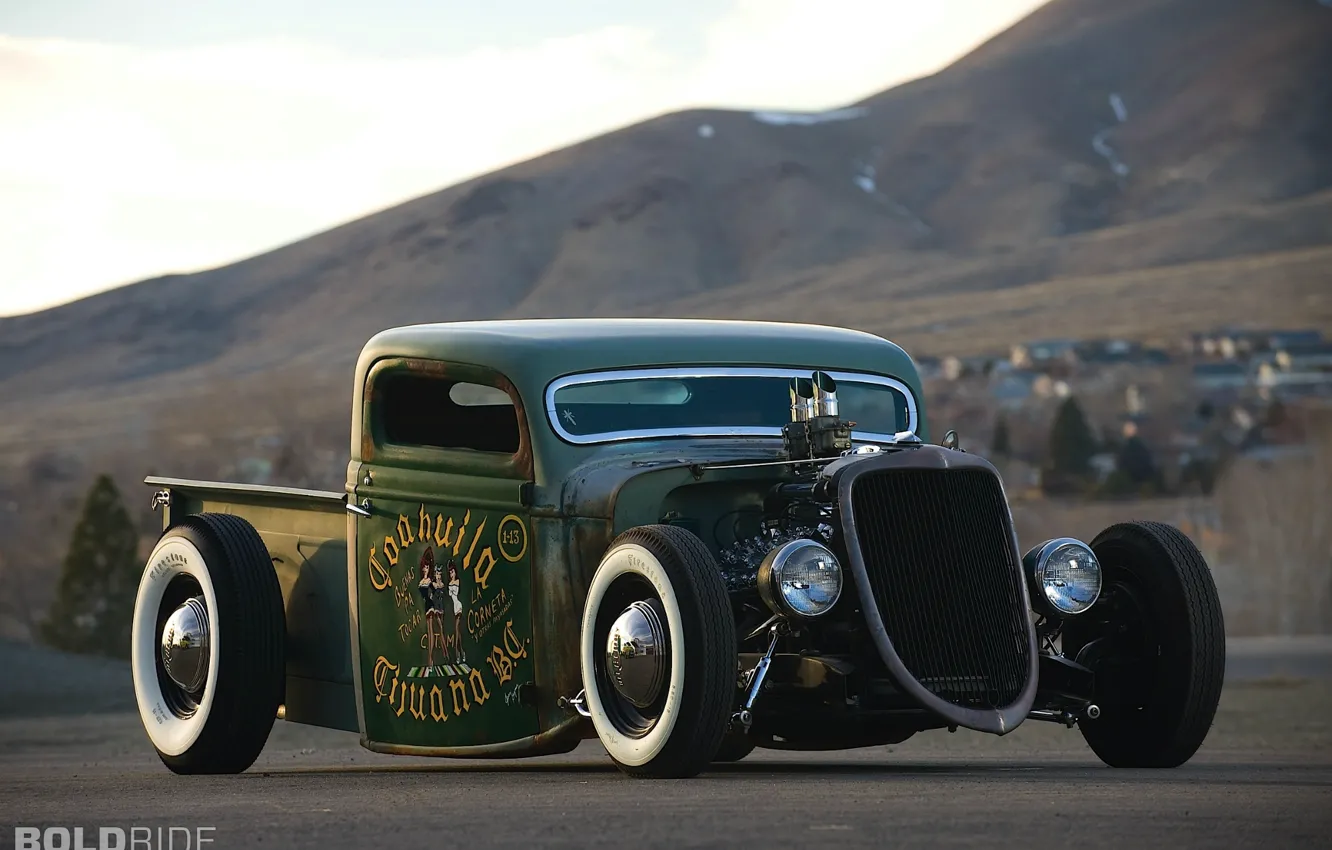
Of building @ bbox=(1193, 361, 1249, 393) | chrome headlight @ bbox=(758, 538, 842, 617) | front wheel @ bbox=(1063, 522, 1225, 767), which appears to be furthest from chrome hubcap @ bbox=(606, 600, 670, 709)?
building @ bbox=(1193, 361, 1249, 393)

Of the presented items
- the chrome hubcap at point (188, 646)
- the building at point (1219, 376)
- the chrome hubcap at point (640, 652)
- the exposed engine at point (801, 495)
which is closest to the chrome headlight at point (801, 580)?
the exposed engine at point (801, 495)

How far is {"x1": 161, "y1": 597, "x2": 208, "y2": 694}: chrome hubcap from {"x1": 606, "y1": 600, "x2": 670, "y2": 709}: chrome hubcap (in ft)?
9.26

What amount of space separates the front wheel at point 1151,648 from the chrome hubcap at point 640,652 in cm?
199

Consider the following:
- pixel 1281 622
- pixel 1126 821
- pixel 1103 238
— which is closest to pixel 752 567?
pixel 1126 821

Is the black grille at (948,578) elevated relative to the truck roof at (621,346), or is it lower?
lower

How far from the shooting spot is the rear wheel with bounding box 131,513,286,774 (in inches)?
381

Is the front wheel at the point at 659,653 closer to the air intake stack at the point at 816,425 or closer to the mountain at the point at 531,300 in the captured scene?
the air intake stack at the point at 816,425

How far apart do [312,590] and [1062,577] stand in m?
3.81

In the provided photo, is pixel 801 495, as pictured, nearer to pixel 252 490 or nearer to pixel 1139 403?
pixel 252 490

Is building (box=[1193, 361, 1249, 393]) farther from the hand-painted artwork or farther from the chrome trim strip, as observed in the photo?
the hand-painted artwork

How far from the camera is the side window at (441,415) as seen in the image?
32.9ft

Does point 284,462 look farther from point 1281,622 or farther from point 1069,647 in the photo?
point 1069,647

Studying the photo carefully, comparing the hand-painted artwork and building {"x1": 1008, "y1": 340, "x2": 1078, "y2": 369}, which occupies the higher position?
building {"x1": 1008, "y1": 340, "x2": 1078, "y2": 369}

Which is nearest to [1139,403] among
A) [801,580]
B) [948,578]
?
[948,578]
